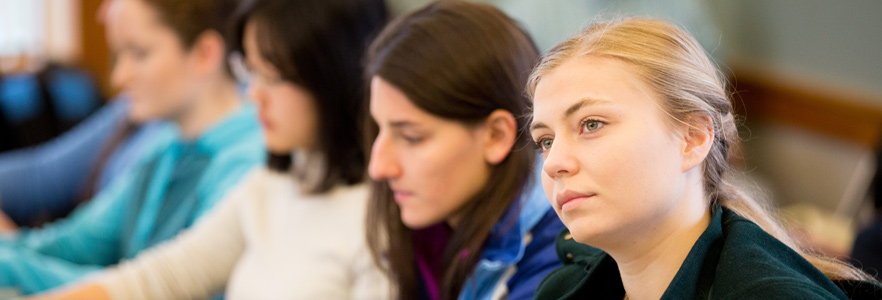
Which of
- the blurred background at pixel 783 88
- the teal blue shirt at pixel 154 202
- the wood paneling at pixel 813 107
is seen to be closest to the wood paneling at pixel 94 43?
the blurred background at pixel 783 88

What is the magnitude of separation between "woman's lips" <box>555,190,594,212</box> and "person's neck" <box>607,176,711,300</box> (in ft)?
0.18

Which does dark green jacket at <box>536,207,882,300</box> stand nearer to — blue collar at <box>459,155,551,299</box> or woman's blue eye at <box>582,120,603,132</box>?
woman's blue eye at <box>582,120,603,132</box>

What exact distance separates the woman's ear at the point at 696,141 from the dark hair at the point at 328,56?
2.54ft

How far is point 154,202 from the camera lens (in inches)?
71.6

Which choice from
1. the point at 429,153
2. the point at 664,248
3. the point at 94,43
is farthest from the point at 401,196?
the point at 94,43

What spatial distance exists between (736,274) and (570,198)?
136 millimetres

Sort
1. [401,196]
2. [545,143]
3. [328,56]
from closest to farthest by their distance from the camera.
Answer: [545,143], [401,196], [328,56]

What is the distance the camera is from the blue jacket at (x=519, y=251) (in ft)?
3.18

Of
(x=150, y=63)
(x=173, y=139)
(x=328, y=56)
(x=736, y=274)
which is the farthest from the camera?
(x=173, y=139)

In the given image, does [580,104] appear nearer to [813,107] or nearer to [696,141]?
[696,141]

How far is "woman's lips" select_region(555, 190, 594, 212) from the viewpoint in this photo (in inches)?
25.1

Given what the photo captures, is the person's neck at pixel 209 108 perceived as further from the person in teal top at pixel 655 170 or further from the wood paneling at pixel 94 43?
the wood paneling at pixel 94 43

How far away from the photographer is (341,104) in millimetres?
1383

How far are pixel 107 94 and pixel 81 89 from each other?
0.29 m
